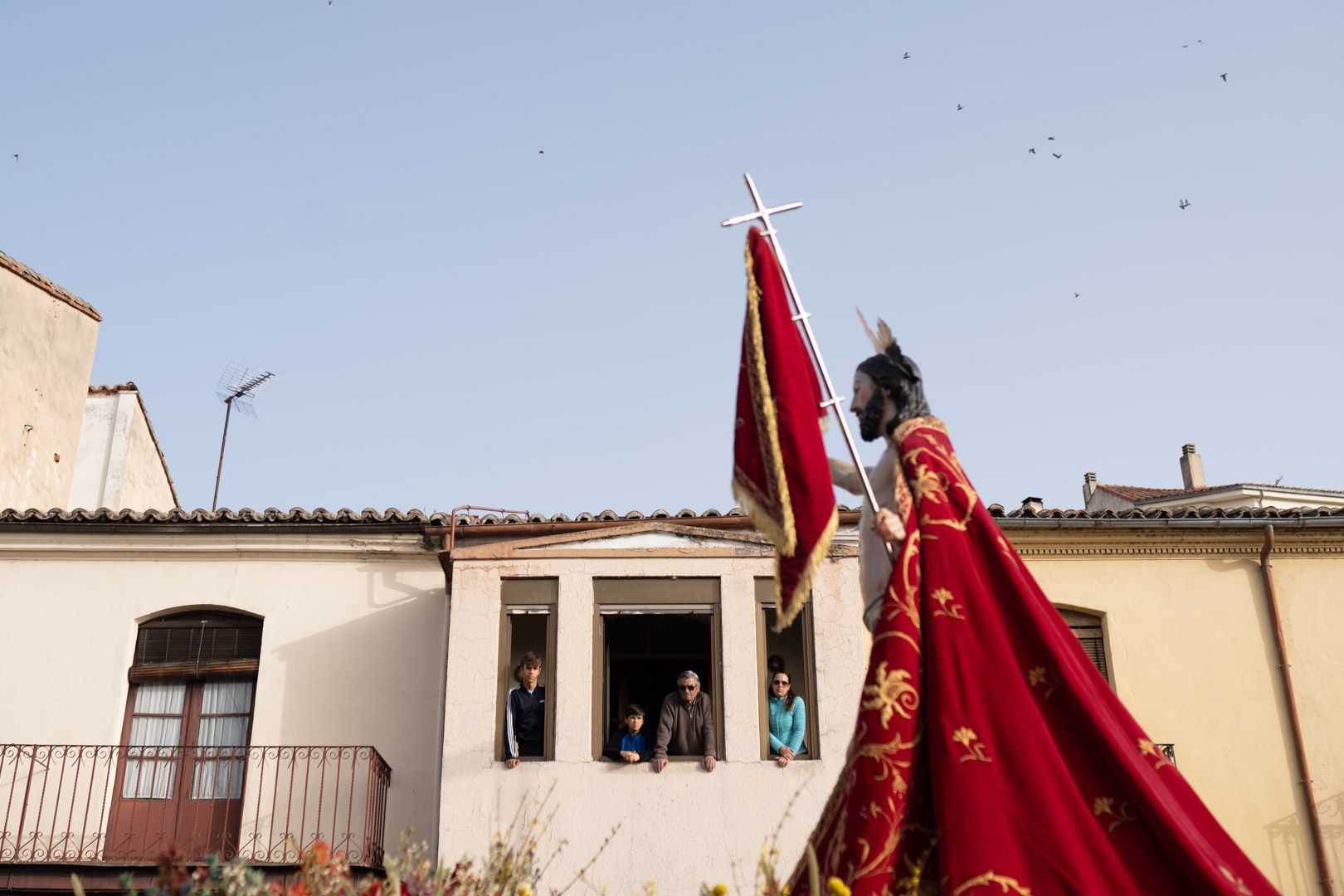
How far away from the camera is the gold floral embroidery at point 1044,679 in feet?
15.2

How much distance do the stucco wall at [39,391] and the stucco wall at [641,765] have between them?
28.1 feet

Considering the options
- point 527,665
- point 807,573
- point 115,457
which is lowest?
point 807,573

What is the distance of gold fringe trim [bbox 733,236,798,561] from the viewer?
Answer: 198 inches

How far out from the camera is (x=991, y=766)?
4434 millimetres

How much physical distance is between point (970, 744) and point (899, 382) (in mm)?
1386

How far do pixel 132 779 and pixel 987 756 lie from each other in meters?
12.8

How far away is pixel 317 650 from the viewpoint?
1539 centimetres

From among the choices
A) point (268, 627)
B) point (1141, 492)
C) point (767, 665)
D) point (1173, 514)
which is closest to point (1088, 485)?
point (1141, 492)

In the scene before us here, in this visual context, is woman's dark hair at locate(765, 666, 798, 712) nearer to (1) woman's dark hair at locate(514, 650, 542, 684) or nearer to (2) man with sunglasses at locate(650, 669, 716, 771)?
(2) man with sunglasses at locate(650, 669, 716, 771)

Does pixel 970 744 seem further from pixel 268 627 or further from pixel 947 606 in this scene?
pixel 268 627

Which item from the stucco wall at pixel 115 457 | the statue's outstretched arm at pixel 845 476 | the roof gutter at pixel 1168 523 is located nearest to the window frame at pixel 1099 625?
the roof gutter at pixel 1168 523

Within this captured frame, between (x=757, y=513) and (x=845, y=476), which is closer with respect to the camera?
(x=757, y=513)

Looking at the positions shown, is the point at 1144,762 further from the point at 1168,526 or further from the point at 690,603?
the point at 1168,526

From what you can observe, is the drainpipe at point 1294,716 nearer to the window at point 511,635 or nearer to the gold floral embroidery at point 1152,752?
the window at point 511,635
